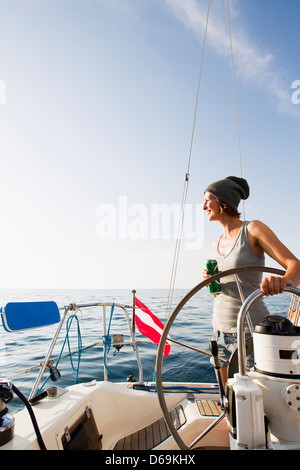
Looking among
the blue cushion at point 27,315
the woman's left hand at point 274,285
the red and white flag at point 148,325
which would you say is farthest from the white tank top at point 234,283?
the red and white flag at point 148,325

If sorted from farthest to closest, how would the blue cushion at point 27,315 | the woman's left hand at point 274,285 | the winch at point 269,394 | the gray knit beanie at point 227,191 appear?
the gray knit beanie at point 227,191 → the blue cushion at point 27,315 → the woman's left hand at point 274,285 → the winch at point 269,394

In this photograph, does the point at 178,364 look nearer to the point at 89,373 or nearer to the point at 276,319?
the point at 89,373

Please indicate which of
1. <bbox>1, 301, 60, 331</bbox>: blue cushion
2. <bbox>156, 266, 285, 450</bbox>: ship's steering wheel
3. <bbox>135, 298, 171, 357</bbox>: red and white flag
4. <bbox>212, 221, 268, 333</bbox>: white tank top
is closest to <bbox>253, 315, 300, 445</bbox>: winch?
Answer: <bbox>156, 266, 285, 450</bbox>: ship's steering wheel

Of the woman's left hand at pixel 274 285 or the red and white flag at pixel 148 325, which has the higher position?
the woman's left hand at pixel 274 285

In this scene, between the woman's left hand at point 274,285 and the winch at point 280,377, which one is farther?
the woman's left hand at point 274,285

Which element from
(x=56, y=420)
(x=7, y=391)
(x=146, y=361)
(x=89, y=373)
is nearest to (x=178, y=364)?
(x=146, y=361)

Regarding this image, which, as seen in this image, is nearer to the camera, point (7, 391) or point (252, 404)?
point (252, 404)

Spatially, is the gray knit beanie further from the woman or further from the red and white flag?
the red and white flag

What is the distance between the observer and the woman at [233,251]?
136 centimetres

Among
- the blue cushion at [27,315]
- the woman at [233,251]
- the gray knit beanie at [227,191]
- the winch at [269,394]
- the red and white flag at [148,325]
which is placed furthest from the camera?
the red and white flag at [148,325]

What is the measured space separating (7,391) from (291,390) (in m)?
0.78

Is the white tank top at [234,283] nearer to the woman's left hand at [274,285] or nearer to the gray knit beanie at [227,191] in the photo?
the gray knit beanie at [227,191]
